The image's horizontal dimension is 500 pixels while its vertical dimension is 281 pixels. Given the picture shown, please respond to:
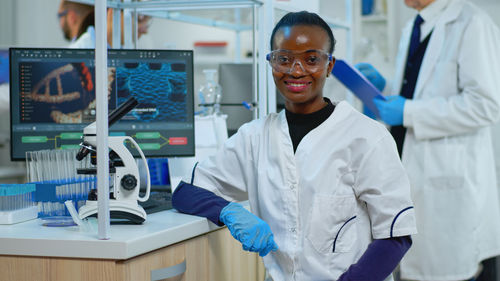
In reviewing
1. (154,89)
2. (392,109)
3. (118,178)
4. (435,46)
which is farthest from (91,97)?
(435,46)

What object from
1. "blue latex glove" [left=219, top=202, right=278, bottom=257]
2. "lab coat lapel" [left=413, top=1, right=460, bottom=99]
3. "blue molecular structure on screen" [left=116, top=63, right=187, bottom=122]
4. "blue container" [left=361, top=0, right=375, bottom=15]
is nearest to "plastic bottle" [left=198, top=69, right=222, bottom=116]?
"blue molecular structure on screen" [left=116, top=63, right=187, bottom=122]

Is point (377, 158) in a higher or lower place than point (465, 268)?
higher

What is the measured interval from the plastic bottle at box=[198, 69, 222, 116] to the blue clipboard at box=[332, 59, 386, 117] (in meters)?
0.42

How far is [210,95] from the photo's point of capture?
2021mm

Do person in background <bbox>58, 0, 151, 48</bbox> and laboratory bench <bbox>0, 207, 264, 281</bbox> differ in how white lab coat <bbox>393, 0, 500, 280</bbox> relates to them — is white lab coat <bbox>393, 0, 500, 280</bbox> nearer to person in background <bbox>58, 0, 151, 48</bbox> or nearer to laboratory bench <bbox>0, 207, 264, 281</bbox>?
person in background <bbox>58, 0, 151, 48</bbox>

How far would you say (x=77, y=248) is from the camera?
114 cm

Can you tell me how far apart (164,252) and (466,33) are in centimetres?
165

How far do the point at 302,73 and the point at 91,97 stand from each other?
664mm

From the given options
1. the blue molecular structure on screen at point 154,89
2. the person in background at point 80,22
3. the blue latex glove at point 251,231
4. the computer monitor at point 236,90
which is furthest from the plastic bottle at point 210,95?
the blue latex glove at point 251,231

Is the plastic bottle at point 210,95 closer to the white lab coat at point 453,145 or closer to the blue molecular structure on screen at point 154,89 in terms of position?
the blue molecular structure on screen at point 154,89

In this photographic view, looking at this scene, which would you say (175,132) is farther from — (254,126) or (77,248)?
(77,248)

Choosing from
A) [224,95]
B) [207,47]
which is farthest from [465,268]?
[207,47]

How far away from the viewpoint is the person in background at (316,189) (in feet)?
3.99

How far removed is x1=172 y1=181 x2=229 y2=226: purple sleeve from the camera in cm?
135
